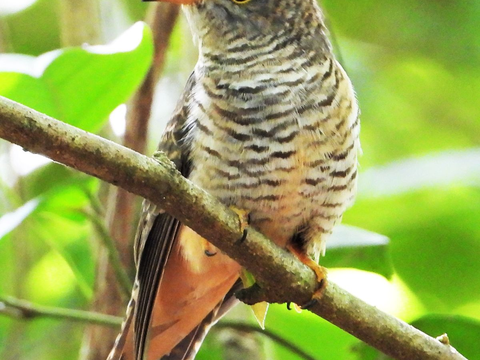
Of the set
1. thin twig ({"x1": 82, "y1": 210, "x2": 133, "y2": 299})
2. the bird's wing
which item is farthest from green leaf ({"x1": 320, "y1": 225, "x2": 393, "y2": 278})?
thin twig ({"x1": 82, "y1": 210, "x2": 133, "y2": 299})

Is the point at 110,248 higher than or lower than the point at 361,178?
lower

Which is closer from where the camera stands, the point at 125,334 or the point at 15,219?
the point at 15,219

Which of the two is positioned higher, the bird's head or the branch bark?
the bird's head

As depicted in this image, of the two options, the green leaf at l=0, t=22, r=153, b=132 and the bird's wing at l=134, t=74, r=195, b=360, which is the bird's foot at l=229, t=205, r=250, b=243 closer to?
the bird's wing at l=134, t=74, r=195, b=360

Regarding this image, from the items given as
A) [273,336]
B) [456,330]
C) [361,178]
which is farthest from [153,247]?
[361,178]

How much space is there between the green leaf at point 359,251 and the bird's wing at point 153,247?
0.42m

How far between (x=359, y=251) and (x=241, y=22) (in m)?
0.65

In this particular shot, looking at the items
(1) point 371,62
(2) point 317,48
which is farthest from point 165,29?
(1) point 371,62

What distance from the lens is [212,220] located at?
123cm

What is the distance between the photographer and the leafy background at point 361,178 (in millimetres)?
1674

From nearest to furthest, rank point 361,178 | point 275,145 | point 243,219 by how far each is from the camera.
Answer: point 243,219 < point 275,145 < point 361,178

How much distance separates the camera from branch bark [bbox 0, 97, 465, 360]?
1020 millimetres

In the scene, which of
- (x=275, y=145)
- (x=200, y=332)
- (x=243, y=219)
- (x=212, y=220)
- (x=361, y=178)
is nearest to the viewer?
(x=212, y=220)

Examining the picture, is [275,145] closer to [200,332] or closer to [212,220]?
[212,220]
